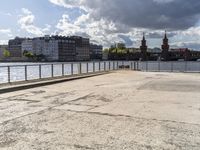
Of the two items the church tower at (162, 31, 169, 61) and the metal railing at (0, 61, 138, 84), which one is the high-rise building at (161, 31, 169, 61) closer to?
the church tower at (162, 31, 169, 61)

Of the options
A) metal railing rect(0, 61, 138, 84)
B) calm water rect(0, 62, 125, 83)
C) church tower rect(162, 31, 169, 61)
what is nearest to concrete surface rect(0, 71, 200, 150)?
metal railing rect(0, 61, 138, 84)

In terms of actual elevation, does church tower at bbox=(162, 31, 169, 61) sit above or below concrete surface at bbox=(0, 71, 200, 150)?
above

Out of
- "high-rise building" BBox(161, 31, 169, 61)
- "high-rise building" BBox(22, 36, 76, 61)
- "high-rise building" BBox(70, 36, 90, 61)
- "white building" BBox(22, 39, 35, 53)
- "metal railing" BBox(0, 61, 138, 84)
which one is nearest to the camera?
"metal railing" BBox(0, 61, 138, 84)

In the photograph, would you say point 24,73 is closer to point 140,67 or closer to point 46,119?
point 46,119

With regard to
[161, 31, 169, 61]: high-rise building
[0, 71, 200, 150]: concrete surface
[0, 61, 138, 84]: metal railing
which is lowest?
[0, 71, 200, 150]: concrete surface

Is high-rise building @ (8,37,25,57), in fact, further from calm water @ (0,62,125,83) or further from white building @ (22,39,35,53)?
calm water @ (0,62,125,83)

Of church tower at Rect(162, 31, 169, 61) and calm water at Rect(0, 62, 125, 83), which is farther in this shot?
church tower at Rect(162, 31, 169, 61)

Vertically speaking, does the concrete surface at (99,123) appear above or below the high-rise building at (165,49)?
below

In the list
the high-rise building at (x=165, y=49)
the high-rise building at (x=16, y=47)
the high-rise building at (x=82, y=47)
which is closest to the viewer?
the high-rise building at (x=165, y=49)

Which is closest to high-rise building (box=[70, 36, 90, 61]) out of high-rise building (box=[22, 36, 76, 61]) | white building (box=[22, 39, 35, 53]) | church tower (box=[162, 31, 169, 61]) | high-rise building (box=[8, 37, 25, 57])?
high-rise building (box=[22, 36, 76, 61])

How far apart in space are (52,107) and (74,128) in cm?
298

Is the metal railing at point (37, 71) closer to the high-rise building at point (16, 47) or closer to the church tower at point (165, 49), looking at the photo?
the church tower at point (165, 49)

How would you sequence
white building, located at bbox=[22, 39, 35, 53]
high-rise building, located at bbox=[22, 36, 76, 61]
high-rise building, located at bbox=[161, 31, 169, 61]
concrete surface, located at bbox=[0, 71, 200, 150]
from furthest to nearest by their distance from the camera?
white building, located at bbox=[22, 39, 35, 53] → high-rise building, located at bbox=[22, 36, 76, 61] → high-rise building, located at bbox=[161, 31, 169, 61] → concrete surface, located at bbox=[0, 71, 200, 150]

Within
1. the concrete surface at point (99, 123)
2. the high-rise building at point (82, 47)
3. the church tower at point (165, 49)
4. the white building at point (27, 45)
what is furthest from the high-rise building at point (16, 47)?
the concrete surface at point (99, 123)
